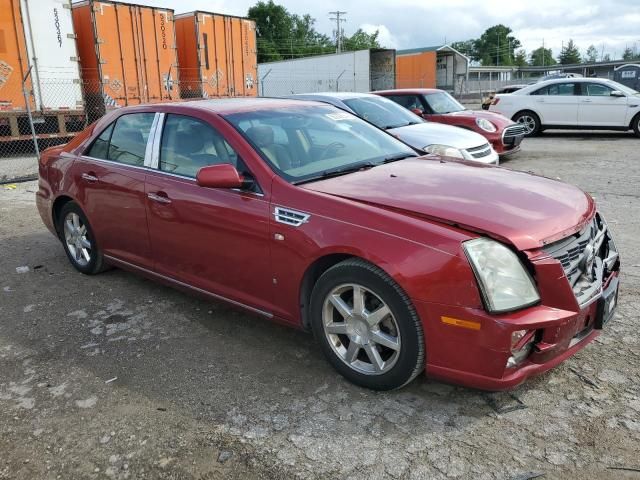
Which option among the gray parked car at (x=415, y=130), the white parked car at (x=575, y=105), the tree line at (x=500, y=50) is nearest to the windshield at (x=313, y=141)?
the gray parked car at (x=415, y=130)

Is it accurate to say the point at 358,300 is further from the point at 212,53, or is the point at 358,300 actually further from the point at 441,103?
the point at 212,53

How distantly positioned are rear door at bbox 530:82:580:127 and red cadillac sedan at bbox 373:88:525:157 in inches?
174

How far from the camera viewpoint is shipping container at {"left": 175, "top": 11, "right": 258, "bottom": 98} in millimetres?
16156

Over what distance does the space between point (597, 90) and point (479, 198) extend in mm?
13554

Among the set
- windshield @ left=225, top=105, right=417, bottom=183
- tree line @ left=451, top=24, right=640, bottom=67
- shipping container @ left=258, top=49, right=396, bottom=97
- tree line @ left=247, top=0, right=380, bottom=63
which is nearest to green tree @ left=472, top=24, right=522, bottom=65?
tree line @ left=451, top=24, right=640, bottom=67

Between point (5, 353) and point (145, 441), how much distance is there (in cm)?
159

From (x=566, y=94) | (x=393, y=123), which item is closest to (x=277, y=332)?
(x=393, y=123)

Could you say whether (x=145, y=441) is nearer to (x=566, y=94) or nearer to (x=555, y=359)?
(x=555, y=359)

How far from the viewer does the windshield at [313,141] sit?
357 cm

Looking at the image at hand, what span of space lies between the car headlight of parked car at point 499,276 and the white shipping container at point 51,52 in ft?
41.0

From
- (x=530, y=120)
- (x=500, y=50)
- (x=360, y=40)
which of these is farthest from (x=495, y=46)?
(x=530, y=120)

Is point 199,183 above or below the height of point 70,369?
above

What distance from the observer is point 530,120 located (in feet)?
50.8

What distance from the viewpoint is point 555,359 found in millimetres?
2799
